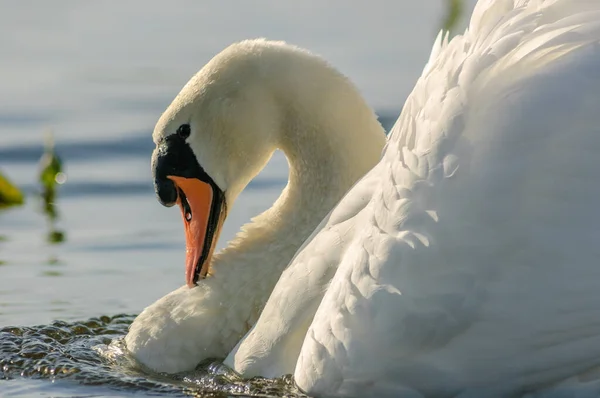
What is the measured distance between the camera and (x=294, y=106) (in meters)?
7.94

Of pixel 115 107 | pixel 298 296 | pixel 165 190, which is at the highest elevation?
pixel 115 107

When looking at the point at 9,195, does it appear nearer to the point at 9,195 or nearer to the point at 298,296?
the point at 9,195

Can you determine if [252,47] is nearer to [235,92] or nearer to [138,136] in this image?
[235,92]

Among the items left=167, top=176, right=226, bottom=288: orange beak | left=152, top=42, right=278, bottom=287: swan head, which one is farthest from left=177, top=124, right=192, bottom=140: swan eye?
left=167, top=176, right=226, bottom=288: orange beak

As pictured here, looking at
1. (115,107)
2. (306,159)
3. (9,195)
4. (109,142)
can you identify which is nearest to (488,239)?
(306,159)

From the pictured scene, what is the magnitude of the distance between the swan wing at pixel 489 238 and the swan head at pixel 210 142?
5.02 feet

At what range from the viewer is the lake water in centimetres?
805

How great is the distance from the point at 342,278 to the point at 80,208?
5246mm

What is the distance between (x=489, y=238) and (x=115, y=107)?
816cm

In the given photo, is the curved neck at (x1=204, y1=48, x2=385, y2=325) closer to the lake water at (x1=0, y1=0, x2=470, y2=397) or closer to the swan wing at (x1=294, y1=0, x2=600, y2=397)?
the lake water at (x1=0, y1=0, x2=470, y2=397)

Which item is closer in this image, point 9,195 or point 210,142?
point 210,142

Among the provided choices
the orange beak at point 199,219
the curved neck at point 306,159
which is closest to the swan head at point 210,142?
the orange beak at point 199,219

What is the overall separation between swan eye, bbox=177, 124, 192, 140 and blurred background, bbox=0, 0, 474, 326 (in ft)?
4.94

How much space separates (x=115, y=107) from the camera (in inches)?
549
